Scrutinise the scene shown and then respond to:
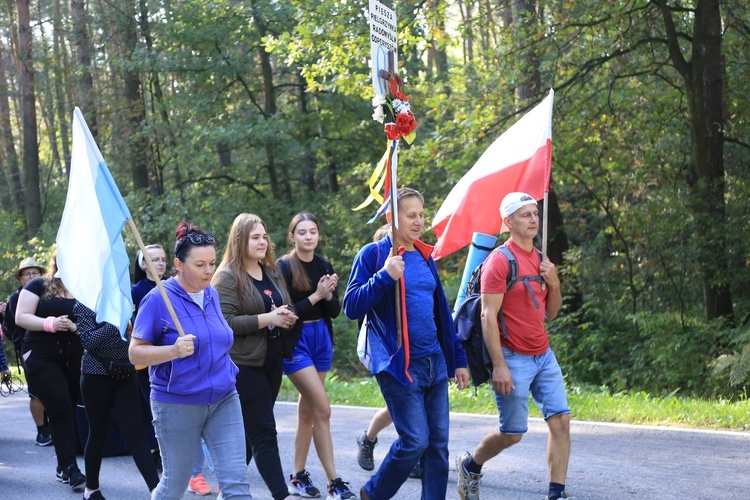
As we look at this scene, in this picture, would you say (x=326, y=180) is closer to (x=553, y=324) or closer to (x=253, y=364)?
(x=553, y=324)

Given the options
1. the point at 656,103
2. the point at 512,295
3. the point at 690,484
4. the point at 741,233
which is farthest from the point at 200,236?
the point at 656,103

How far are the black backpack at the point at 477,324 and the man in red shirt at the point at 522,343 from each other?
21 millimetres

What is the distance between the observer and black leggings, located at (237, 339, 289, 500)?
563 cm

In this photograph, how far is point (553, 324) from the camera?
52.0ft

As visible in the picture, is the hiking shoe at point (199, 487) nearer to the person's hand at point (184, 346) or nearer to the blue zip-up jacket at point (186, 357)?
the blue zip-up jacket at point (186, 357)

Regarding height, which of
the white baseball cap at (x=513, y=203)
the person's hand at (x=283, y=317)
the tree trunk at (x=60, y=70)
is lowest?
the person's hand at (x=283, y=317)

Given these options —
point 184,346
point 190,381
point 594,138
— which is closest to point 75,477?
point 190,381

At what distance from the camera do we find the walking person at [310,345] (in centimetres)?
651

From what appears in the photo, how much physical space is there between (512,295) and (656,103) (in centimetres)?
1136

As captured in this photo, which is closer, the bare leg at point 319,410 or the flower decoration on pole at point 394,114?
the flower decoration on pole at point 394,114

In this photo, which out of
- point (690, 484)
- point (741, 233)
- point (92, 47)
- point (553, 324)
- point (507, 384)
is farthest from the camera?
point (92, 47)

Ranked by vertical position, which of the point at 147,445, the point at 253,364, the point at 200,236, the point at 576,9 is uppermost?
the point at 576,9

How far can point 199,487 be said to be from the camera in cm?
711

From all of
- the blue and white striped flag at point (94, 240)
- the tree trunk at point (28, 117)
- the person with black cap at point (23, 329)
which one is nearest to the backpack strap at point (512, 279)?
the blue and white striped flag at point (94, 240)
